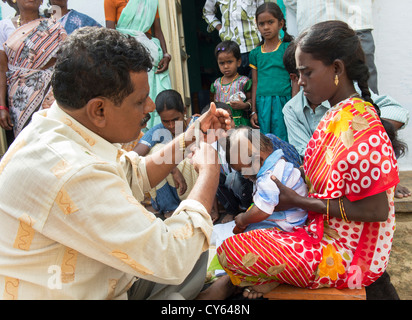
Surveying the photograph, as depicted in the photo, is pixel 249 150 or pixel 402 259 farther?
pixel 402 259

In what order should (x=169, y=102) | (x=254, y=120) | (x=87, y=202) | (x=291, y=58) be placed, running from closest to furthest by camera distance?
(x=87, y=202)
(x=291, y=58)
(x=169, y=102)
(x=254, y=120)

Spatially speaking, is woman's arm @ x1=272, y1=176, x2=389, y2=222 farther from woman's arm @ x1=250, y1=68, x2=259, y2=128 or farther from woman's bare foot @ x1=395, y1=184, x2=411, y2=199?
woman's arm @ x1=250, y1=68, x2=259, y2=128

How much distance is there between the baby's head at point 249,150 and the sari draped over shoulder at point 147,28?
7.05 feet

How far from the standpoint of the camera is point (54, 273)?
126cm

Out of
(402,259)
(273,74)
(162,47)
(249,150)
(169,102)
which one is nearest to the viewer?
(249,150)

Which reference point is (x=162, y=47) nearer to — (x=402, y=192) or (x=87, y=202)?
(x=402, y=192)

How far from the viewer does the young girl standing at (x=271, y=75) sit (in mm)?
3998

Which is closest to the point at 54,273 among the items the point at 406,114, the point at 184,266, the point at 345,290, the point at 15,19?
the point at 184,266

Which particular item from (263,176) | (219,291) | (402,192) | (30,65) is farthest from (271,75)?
(219,291)

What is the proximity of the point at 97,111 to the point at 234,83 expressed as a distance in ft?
10.5

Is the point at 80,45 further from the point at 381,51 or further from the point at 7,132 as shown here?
the point at 381,51

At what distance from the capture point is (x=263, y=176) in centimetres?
220

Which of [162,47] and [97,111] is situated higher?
[97,111]
